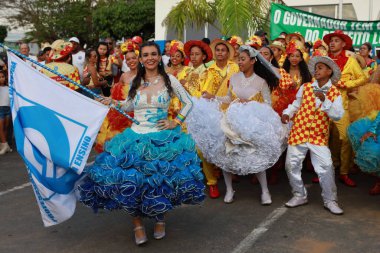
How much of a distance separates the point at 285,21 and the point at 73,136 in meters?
7.89

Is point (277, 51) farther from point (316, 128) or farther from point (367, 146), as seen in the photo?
point (367, 146)

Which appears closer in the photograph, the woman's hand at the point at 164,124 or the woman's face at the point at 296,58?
the woman's hand at the point at 164,124

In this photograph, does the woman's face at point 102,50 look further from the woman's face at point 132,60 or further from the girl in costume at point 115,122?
the girl in costume at point 115,122

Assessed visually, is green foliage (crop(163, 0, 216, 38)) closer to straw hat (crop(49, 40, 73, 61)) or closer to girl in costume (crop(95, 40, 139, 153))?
straw hat (crop(49, 40, 73, 61))

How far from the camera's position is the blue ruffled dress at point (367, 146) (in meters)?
5.48

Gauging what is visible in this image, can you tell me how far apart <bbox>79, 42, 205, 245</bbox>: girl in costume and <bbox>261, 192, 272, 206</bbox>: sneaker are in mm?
1504

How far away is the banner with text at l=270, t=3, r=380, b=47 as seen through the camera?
35.4 ft

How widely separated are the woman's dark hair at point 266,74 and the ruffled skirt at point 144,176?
1.95 metres

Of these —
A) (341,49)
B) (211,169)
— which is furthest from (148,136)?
(341,49)

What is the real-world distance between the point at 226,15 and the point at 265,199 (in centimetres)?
713

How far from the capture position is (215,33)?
19891mm

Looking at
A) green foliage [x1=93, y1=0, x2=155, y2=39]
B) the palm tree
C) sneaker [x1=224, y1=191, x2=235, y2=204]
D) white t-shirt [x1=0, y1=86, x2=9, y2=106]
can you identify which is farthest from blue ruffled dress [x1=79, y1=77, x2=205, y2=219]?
green foliage [x1=93, y1=0, x2=155, y2=39]

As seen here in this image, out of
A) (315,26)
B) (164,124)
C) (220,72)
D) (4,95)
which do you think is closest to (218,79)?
(220,72)

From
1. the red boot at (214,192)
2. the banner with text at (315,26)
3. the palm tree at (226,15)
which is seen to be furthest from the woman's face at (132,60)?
the palm tree at (226,15)
